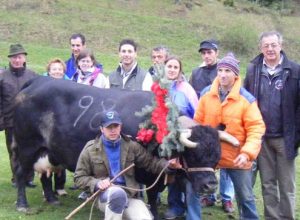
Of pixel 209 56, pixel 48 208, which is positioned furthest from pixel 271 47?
pixel 48 208

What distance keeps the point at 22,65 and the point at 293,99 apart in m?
4.35

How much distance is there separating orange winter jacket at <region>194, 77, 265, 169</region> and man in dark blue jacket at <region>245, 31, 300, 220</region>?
49cm

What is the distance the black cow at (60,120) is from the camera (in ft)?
23.1

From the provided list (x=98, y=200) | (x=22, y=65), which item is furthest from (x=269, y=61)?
(x=22, y=65)

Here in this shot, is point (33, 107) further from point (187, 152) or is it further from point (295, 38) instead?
point (295, 38)

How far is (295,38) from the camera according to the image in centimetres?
4075

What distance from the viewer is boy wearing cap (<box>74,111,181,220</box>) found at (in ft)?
19.6

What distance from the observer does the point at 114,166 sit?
6297mm

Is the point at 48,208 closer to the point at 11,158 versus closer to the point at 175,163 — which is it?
the point at 11,158

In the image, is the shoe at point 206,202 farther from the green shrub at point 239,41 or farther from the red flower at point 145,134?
the green shrub at point 239,41

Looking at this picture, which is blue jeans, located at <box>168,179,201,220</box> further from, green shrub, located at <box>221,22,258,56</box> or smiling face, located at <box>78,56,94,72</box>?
green shrub, located at <box>221,22,258,56</box>

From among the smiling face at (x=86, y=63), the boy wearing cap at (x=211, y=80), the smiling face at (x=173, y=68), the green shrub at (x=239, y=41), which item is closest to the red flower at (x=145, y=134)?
the smiling face at (x=173, y=68)

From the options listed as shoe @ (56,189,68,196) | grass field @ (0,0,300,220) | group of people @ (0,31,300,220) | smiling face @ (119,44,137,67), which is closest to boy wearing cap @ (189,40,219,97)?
group of people @ (0,31,300,220)

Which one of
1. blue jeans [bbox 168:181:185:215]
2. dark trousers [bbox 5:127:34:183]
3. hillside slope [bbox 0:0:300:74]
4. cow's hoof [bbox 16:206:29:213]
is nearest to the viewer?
blue jeans [bbox 168:181:185:215]
